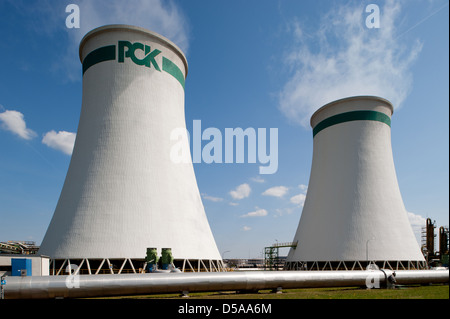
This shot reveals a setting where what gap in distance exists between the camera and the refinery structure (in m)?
14.1

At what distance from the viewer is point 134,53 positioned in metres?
22.2

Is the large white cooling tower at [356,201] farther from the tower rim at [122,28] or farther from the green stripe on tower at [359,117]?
the tower rim at [122,28]

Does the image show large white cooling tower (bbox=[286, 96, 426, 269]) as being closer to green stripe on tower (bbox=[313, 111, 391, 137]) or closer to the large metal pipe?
green stripe on tower (bbox=[313, 111, 391, 137])

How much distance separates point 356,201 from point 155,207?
18.7 meters

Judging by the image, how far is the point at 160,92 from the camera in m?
22.5

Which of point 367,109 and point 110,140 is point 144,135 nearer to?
point 110,140

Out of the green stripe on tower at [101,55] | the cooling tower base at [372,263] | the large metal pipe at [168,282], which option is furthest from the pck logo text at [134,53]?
the cooling tower base at [372,263]

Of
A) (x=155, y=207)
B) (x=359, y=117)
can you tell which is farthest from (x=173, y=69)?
(x=359, y=117)

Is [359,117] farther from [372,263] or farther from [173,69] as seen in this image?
[173,69]

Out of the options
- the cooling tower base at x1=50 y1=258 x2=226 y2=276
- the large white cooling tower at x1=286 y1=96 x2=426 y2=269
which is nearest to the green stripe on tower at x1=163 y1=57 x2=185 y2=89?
the cooling tower base at x1=50 y1=258 x2=226 y2=276

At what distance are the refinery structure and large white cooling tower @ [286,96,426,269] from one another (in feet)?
0.32

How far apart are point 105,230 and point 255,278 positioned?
9.86 metres

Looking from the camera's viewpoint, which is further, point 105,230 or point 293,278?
point 105,230
